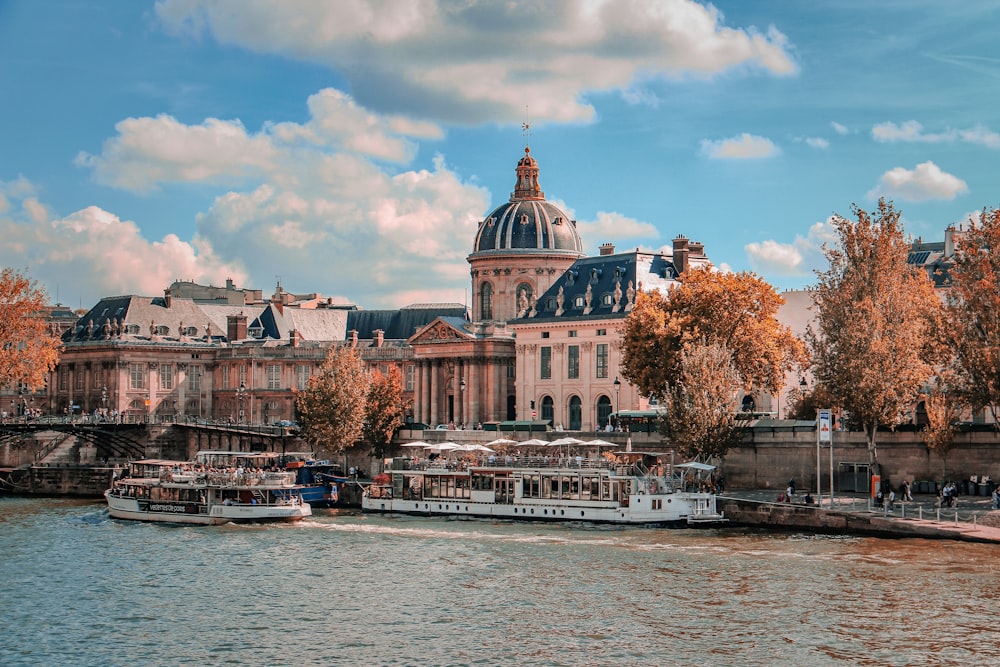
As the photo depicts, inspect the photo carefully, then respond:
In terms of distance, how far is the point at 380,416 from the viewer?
111625mm

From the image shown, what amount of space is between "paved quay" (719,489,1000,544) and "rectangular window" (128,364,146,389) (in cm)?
8334

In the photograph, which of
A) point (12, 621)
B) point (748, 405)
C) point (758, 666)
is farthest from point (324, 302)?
point (758, 666)

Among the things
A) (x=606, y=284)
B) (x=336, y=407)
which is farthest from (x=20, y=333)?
(x=606, y=284)

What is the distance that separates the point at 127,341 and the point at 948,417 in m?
94.5

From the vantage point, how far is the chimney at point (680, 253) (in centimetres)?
12350

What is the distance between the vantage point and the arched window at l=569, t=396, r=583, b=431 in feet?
407

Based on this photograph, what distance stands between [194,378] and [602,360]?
5400 centimetres

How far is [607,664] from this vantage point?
152ft

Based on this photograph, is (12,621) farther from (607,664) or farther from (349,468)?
(349,468)

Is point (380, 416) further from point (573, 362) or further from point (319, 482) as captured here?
point (573, 362)

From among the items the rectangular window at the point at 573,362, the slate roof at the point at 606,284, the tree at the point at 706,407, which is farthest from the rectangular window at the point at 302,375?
the tree at the point at 706,407

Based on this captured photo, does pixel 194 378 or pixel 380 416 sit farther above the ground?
pixel 194 378

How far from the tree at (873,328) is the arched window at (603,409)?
3816 cm

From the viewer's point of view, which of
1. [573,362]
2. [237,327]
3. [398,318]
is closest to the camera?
[573,362]
